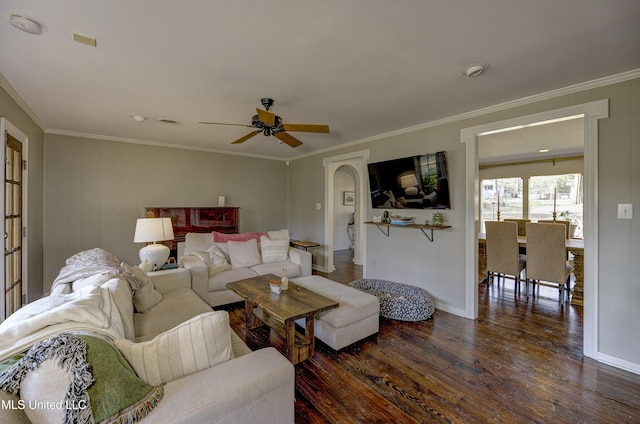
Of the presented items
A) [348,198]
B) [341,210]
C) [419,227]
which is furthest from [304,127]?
[348,198]

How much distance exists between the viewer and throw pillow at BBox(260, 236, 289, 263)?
4230mm

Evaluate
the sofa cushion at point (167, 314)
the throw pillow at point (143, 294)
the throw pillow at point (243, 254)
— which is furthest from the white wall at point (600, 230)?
the throw pillow at point (143, 294)

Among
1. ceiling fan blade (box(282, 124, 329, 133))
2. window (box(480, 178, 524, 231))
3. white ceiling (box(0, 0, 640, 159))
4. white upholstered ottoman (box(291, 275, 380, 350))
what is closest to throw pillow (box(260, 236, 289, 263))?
white upholstered ottoman (box(291, 275, 380, 350))

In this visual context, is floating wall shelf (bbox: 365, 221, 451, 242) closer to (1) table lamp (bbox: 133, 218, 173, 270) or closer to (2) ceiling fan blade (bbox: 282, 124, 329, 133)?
(2) ceiling fan blade (bbox: 282, 124, 329, 133)

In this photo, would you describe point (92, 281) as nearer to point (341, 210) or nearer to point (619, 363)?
point (619, 363)

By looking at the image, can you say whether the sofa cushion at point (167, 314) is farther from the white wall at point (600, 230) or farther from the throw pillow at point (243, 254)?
the white wall at point (600, 230)

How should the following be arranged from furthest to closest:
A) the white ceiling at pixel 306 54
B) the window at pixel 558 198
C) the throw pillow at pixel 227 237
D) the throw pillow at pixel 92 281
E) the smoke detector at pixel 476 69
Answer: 1. the window at pixel 558 198
2. the throw pillow at pixel 227 237
3. the smoke detector at pixel 476 69
4. the throw pillow at pixel 92 281
5. the white ceiling at pixel 306 54

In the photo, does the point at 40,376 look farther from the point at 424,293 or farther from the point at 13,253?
the point at 424,293

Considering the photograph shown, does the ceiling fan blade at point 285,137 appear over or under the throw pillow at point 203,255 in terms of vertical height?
over

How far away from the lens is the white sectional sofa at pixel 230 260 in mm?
3417

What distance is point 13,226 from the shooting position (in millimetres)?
2799

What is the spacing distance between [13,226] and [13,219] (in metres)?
0.07

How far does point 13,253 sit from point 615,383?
5.54 m

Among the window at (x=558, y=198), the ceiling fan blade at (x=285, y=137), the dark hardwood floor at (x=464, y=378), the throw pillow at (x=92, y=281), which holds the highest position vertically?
the ceiling fan blade at (x=285, y=137)
